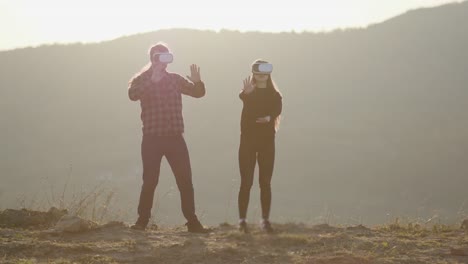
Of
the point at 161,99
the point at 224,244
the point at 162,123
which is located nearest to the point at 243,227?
the point at 224,244

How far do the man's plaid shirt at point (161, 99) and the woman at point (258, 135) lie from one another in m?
0.68

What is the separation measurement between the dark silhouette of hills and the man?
25.7 m

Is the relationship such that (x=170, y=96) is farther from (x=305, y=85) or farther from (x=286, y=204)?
(x=305, y=85)

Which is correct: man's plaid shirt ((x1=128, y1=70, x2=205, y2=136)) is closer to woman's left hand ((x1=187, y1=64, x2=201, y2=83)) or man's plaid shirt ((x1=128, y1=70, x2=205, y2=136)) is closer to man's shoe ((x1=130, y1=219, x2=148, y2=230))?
woman's left hand ((x1=187, y1=64, x2=201, y2=83))

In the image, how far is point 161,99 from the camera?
26.4ft

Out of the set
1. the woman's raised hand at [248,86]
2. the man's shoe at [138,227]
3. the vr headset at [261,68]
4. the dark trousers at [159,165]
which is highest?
the vr headset at [261,68]

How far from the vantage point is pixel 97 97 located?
5984cm

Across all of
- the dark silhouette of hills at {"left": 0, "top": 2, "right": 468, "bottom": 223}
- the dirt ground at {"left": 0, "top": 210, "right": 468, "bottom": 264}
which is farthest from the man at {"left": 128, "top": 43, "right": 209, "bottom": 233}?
the dark silhouette of hills at {"left": 0, "top": 2, "right": 468, "bottom": 223}

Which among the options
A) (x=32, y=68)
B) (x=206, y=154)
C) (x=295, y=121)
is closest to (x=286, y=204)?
(x=206, y=154)

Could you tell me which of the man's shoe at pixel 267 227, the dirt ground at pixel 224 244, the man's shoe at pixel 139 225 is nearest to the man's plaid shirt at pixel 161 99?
the man's shoe at pixel 139 225

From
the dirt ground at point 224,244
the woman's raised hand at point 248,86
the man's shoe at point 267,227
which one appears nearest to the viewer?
the dirt ground at point 224,244

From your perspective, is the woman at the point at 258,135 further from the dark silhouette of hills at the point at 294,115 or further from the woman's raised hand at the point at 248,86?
the dark silhouette of hills at the point at 294,115

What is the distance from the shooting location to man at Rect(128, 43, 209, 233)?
805 cm

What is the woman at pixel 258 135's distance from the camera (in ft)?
26.6
